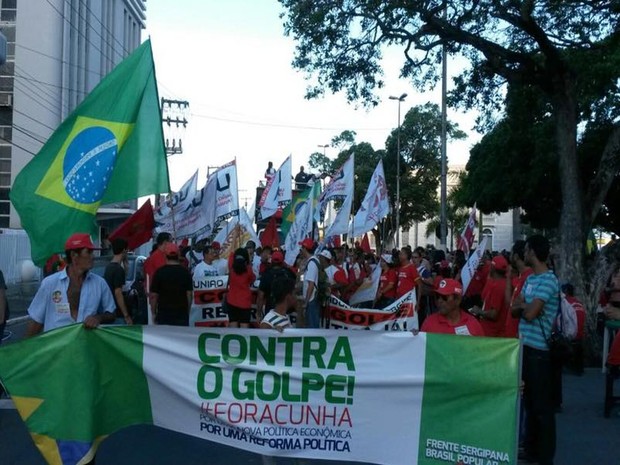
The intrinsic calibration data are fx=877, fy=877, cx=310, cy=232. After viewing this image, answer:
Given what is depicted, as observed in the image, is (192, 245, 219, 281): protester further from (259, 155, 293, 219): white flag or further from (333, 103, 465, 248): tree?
(333, 103, 465, 248): tree

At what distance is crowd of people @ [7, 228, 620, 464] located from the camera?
20.8 ft

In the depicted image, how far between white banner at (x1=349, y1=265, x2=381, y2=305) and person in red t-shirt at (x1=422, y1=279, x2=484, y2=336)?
783 centimetres

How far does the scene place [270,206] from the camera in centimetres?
2172

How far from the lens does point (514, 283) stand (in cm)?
912

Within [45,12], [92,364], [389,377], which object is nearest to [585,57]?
[389,377]

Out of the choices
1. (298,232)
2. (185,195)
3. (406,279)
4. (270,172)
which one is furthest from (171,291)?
(270,172)

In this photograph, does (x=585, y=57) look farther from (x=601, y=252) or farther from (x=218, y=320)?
(x=218, y=320)

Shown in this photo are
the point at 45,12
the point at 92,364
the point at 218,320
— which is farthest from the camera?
the point at 45,12

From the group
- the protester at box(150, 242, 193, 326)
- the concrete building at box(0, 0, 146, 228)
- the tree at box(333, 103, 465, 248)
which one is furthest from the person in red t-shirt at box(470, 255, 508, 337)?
the tree at box(333, 103, 465, 248)

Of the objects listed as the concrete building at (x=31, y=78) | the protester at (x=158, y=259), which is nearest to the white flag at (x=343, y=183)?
the protester at (x=158, y=259)

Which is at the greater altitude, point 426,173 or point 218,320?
point 426,173

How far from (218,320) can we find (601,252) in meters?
6.09

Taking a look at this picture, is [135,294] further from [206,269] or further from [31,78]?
[31,78]

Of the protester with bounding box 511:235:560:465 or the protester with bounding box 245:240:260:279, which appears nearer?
the protester with bounding box 511:235:560:465
